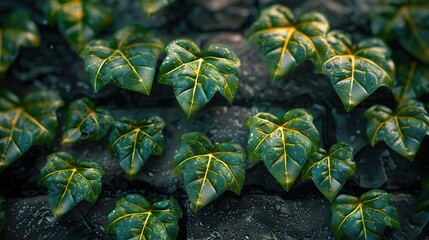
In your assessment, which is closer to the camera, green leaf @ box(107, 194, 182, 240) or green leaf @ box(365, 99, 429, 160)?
green leaf @ box(107, 194, 182, 240)

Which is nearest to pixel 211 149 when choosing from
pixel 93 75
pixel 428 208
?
pixel 93 75

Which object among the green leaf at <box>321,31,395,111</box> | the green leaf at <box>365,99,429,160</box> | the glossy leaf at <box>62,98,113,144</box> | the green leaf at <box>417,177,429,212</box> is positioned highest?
the green leaf at <box>321,31,395,111</box>

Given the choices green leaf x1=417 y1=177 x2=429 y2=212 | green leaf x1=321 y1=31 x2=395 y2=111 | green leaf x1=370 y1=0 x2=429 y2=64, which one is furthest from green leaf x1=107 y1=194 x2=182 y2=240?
green leaf x1=370 y1=0 x2=429 y2=64

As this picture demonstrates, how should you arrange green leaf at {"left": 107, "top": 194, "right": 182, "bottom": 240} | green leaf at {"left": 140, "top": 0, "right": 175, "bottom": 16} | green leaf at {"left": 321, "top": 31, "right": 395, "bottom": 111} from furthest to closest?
green leaf at {"left": 140, "top": 0, "right": 175, "bottom": 16} < green leaf at {"left": 321, "top": 31, "right": 395, "bottom": 111} < green leaf at {"left": 107, "top": 194, "right": 182, "bottom": 240}

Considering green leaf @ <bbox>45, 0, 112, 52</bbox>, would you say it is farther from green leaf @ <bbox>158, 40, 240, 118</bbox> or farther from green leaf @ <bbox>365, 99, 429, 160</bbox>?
green leaf @ <bbox>365, 99, 429, 160</bbox>

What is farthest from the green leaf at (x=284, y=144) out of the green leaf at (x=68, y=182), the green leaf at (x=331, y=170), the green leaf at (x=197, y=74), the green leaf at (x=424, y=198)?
the green leaf at (x=68, y=182)

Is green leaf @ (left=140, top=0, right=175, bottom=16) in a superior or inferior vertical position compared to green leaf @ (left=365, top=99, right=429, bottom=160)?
superior

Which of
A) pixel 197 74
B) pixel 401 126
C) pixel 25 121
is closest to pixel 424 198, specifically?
pixel 401 126

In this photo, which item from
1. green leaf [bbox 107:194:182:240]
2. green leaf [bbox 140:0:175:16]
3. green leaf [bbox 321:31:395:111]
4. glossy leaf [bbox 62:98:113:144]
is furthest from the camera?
green leaf [bbox 140:0:175:16]

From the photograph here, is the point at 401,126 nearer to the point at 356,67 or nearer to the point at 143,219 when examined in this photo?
the point at 356,67
